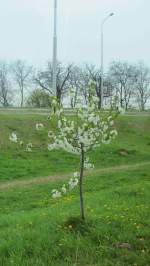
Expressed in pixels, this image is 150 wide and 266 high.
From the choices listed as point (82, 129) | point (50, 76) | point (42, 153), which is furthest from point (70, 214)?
point (50, 76)

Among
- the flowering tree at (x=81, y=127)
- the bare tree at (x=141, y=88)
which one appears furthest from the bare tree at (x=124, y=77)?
the flowering tree at (x=81, y=127)

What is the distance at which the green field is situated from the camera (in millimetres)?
7078

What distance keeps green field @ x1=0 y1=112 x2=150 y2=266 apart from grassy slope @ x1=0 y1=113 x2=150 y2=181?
4cm

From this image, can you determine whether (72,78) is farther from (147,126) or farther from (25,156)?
(25,156)

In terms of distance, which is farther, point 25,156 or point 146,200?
point 25,156

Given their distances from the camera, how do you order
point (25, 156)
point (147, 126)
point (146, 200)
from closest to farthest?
point (146, 200) < point (25, 156) < point (147, 126)

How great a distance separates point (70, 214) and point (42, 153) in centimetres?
1498

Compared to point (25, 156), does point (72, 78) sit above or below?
above

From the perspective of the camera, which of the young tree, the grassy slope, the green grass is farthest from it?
the grassy slope

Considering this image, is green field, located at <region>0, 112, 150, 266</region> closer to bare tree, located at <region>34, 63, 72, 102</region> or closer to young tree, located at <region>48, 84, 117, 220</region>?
young tree, located at <region>48, 84, 117, 220</region>

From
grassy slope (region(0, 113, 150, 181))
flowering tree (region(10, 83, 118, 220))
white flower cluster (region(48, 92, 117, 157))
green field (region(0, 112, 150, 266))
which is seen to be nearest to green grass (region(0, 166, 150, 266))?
green field (region(0, 112, 150, 266))

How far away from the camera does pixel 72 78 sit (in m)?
70.2

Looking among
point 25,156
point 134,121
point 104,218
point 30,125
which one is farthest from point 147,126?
point 104,218

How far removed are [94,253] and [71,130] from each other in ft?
6.65
